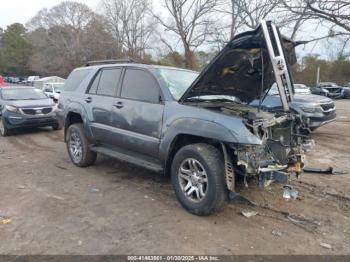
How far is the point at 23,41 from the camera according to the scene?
252ft

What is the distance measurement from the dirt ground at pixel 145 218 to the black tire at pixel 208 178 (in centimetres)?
14

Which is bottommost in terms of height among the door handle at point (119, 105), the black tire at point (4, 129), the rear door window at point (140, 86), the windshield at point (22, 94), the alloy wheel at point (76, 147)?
the black tire at point (4, 129)

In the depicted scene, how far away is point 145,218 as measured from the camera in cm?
433

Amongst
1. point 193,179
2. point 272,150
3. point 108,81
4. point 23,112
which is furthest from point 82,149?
point 23,112

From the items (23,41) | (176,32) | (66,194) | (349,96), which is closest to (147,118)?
(66,194)

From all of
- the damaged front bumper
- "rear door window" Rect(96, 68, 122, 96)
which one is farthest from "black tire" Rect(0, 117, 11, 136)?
the damaged front bumper

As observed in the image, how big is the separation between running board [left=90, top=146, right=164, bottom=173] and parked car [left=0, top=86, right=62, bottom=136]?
5.30 metres

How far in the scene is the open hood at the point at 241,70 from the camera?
13.6 feet

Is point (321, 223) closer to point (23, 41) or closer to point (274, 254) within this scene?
point (274, 254)

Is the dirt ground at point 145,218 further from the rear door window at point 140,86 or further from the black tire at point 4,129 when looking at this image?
the black tire at point 4,129

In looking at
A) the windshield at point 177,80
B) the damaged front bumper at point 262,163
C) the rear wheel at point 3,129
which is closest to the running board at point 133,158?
the windshield at point 177,80

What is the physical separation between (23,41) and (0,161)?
77.9 m

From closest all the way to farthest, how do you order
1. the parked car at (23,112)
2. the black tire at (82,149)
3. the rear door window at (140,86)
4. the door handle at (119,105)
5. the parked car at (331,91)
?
the rear door window at (140,86) < the door handle at (119,105) < the black tire at (82,149) < the parked car at (23,112) < the parked car at (331,91)

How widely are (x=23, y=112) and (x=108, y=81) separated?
18.3ft
